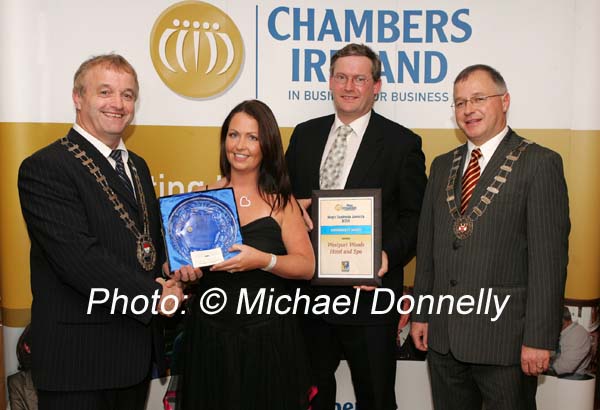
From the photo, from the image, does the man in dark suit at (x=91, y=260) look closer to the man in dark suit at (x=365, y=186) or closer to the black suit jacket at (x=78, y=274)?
the black suit jacket at (x=78, y=274)

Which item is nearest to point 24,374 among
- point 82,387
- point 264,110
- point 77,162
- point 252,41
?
point 82,387

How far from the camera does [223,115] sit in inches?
144

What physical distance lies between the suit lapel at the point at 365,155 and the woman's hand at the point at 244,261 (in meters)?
0.83

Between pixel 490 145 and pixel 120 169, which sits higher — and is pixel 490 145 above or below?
above

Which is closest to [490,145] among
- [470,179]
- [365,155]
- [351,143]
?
[470,179]

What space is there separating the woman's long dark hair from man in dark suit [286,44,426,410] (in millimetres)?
453

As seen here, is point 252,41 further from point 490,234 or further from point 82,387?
point 82,387

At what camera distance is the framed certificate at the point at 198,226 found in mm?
2465

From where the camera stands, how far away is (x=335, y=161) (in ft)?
10.4

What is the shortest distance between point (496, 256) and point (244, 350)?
1.24 metres

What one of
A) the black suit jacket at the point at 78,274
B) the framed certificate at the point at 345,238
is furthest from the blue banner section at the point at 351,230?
the black suit jacket at the point at 78,274

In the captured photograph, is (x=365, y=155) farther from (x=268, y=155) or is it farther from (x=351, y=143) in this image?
(x=268, y=155)

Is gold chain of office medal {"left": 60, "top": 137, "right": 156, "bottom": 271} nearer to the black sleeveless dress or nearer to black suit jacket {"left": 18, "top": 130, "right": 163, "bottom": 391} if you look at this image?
black suit jacket {"left": 18, "top": 130, "right": 163, "bottom": 391}

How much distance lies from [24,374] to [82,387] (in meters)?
1.43
